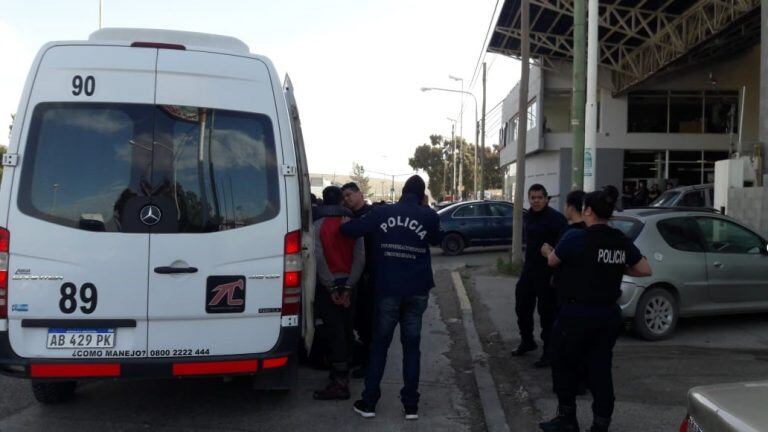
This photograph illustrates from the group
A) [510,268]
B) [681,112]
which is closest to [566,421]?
[510,268]

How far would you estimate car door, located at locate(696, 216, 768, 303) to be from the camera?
7875mm

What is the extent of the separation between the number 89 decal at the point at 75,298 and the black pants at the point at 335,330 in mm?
1836

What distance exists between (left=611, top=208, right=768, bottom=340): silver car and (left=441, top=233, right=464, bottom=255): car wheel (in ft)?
32.6

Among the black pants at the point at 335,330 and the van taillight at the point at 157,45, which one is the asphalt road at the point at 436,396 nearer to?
the black pants at the point at 335,330

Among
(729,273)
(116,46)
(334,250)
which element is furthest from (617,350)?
(116,46)

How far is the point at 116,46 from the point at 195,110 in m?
0.68

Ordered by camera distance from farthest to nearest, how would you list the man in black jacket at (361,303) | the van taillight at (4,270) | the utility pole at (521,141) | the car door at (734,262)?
the utility pole at (521,141) < the car door at (734,262) < the man in black jacket at (361,303) < the van taillight at (4,270)

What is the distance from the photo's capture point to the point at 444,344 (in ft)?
26.3

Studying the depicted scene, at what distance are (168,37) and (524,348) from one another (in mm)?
4496

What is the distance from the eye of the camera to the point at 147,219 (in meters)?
4.43

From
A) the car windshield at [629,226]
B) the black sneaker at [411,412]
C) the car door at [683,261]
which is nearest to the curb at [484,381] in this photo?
the black sneaker at [411,412]

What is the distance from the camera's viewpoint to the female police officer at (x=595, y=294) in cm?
448

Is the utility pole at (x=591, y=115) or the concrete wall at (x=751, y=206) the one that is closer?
the utility pole at (x=591, y=115)

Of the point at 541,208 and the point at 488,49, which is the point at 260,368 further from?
the point at 488,49
